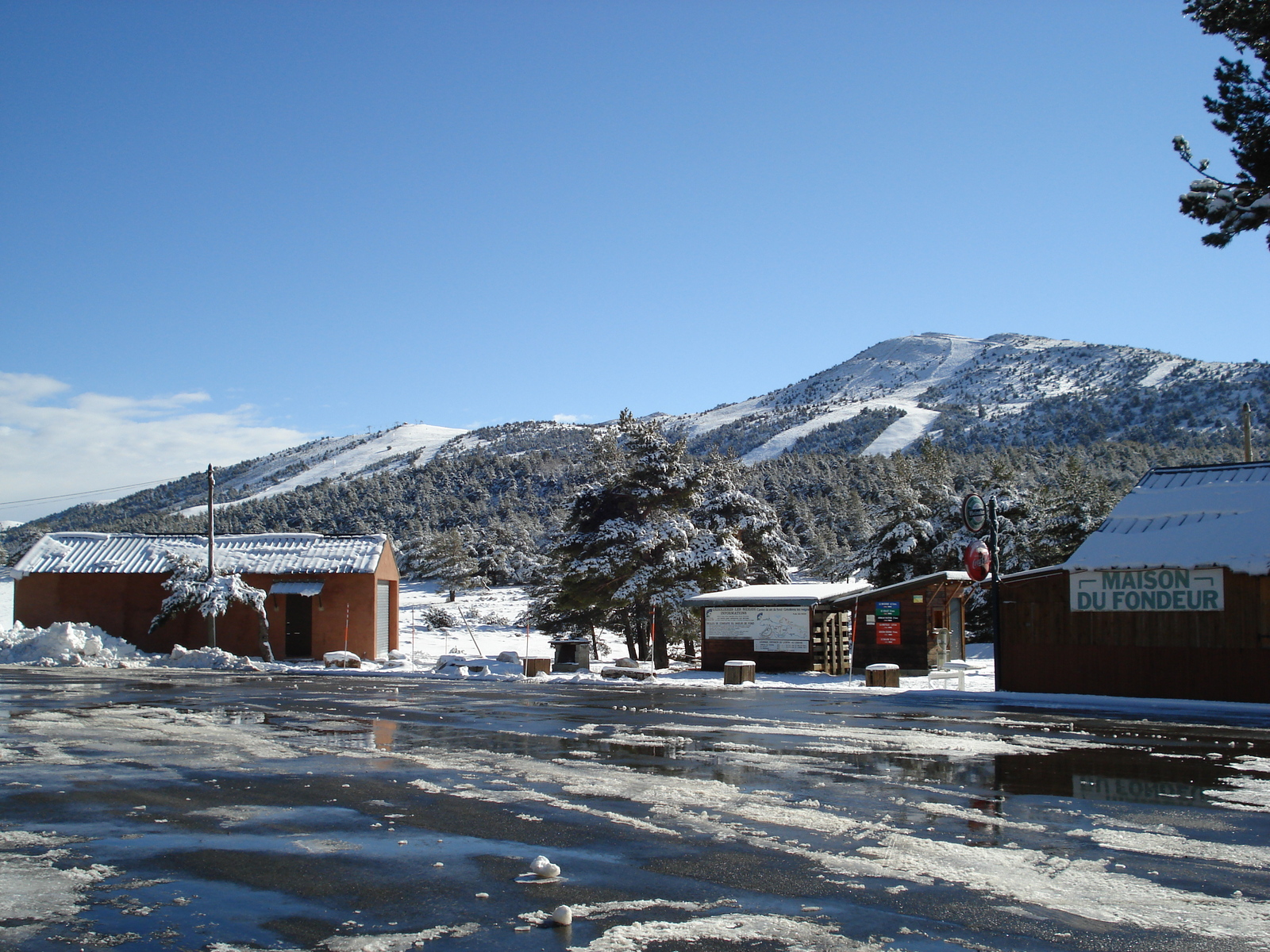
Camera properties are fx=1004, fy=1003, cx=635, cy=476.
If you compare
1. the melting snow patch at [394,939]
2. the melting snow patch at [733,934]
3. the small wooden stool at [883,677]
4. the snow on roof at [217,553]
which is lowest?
the small wooden stool at [883,677]

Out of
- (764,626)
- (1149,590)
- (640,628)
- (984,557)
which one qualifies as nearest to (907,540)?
(640,628)

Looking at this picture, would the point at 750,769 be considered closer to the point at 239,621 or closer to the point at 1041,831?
the point at 1041,831

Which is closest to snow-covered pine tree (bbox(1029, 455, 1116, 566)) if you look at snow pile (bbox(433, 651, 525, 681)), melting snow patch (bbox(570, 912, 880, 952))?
snow pile (bbox(433, 651, 525, 681))

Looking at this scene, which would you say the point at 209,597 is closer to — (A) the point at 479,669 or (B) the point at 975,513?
(A) the point at 479,669

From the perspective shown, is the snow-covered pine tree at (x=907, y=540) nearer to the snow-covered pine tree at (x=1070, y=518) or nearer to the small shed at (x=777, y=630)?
the snow-covered pine tree at (x=1070, y=518)

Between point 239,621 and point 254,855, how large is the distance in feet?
117

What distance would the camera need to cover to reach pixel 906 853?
7.70 m

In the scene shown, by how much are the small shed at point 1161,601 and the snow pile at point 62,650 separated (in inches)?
1165

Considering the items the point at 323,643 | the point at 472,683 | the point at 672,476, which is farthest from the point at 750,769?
the point at 323,643

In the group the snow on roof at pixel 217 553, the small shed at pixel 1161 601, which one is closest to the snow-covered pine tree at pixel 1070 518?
the small shed at pixel 1161 601

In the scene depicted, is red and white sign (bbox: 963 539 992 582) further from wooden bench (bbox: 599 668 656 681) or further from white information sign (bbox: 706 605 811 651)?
wooden bench (bbox: 599 668 656 681)

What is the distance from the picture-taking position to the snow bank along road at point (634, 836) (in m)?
5.98

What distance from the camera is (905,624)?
3127 centimetres

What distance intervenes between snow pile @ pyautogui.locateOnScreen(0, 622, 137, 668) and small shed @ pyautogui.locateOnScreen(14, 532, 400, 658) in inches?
155
